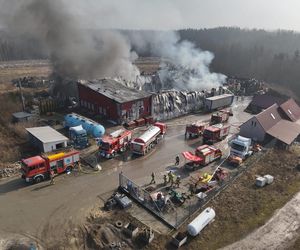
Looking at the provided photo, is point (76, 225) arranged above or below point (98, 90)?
below

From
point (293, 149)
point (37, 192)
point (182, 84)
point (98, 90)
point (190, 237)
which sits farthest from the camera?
point (182, 84)

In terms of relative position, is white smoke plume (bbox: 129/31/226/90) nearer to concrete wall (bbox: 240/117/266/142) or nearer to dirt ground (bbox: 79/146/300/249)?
concrete wall (bbox: 240/117/266/142)

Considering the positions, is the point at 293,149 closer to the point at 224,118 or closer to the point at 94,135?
the point at 224,118

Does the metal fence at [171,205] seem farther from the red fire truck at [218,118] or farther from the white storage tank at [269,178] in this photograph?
the red fire truck at [218,118]

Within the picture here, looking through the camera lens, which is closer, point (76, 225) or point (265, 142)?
point (76, 225)

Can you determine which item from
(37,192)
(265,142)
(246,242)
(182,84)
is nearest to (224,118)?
(265,142)

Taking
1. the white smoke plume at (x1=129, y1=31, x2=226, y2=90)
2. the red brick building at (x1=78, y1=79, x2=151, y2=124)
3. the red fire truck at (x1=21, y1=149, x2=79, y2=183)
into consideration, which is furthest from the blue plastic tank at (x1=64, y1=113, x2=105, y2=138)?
the white smoke plume at (x1=129, y1=31, x2=226, y2=90)

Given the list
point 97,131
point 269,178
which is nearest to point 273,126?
point 269,178

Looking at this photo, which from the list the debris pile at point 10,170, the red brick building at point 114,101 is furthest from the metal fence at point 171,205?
the red brick building at point 114,101
